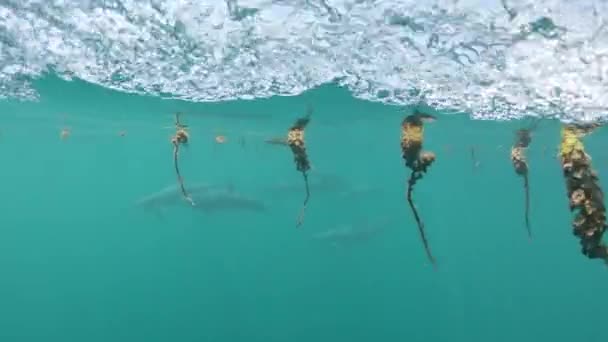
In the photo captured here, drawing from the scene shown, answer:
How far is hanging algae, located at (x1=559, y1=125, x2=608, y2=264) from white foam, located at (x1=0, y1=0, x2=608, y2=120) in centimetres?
347

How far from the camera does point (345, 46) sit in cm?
1118

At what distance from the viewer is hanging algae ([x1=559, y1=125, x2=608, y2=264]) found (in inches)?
204

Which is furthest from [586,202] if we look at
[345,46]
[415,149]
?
[345,46]

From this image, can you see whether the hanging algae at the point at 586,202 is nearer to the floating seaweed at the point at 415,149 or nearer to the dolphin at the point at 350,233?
the floating seaweed at the point at 415,149

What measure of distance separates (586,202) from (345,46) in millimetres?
6834

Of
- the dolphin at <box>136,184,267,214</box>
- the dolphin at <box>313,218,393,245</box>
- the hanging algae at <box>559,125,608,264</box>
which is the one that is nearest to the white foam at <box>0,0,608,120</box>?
the hanging algae at <box>559,125,608,264</box>

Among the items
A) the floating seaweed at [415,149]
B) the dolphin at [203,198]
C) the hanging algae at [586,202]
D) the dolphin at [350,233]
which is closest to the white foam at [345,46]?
the floating seaweed at [415,149]

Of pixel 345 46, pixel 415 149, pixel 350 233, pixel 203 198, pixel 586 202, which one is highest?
pixel 345 46

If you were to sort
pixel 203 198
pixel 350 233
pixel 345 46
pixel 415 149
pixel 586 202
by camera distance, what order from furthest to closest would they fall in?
1. pixel 350 233
2. pixel 203 198
3. pixel 345 46
4. pixel 415 149
5. pixel 586 202

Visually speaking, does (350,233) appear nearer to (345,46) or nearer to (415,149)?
(345,46)

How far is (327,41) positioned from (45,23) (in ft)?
18.9

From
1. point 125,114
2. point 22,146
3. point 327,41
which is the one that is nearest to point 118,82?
point 327,41

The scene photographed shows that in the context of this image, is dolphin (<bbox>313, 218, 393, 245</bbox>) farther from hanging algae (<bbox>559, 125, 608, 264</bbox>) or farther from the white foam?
hanging algae (<bbox>559, 125, 608, 264</bbox>)

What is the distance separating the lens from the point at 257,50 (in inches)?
480
